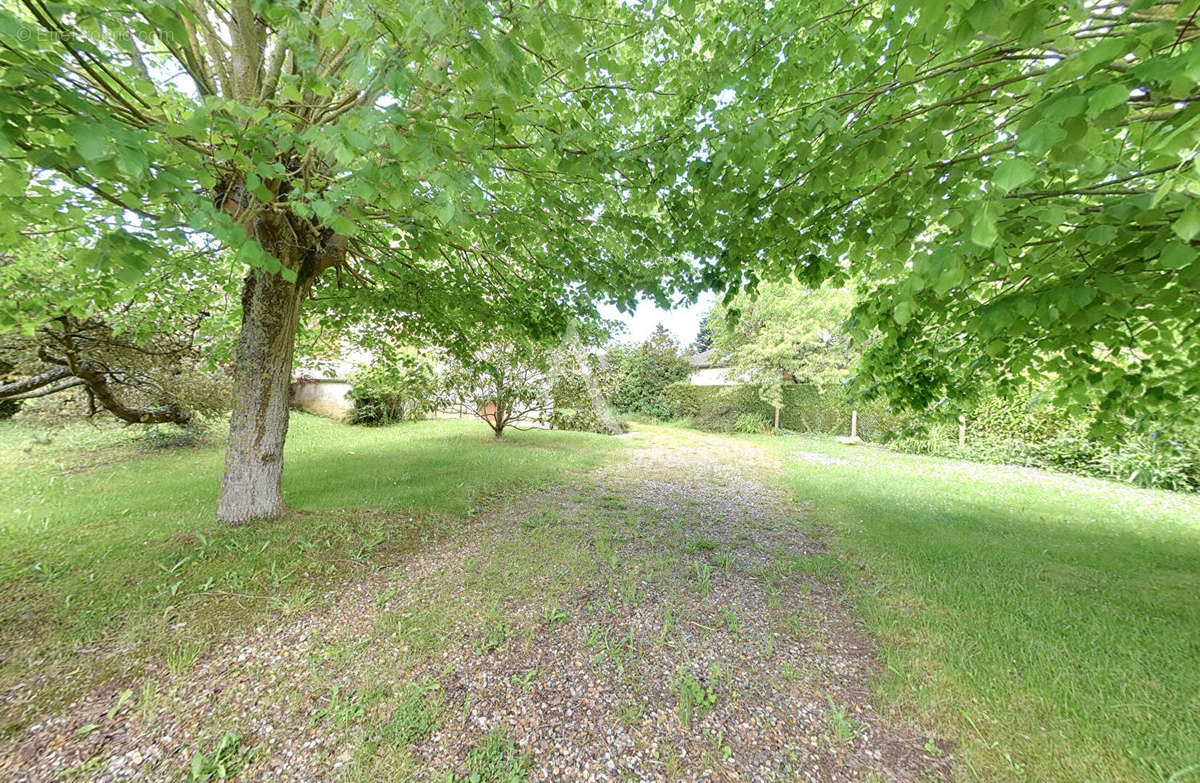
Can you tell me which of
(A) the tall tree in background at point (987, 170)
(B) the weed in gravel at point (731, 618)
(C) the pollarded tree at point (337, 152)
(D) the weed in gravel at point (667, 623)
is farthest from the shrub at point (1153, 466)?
(C) the pollarded tree at point (337, 152)

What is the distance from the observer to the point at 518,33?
2.31m

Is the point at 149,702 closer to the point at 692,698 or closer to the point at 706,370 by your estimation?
the point at 692,698

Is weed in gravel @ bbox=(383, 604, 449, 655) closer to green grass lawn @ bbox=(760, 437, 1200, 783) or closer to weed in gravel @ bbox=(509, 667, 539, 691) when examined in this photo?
weed in gravel @ bbox=(509, 667, 539, 691)

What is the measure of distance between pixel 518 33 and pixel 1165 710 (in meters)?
5.67

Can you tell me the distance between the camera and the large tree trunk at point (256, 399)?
444cm

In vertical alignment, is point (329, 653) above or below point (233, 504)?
below

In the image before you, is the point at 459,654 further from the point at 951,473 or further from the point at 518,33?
the point at 951,473

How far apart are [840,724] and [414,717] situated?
2537 mm

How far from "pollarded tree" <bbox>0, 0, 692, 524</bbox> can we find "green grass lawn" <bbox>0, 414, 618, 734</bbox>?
85 centimetres

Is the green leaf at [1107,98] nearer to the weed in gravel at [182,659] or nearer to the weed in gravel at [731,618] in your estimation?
the weed in gravel at [731,618]

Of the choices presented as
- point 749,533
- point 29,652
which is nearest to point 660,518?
point 749,533

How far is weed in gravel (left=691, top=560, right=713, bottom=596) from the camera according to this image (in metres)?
3.89

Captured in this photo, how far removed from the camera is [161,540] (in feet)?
13.3

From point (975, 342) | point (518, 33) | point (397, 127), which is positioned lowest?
point (975, 342)
